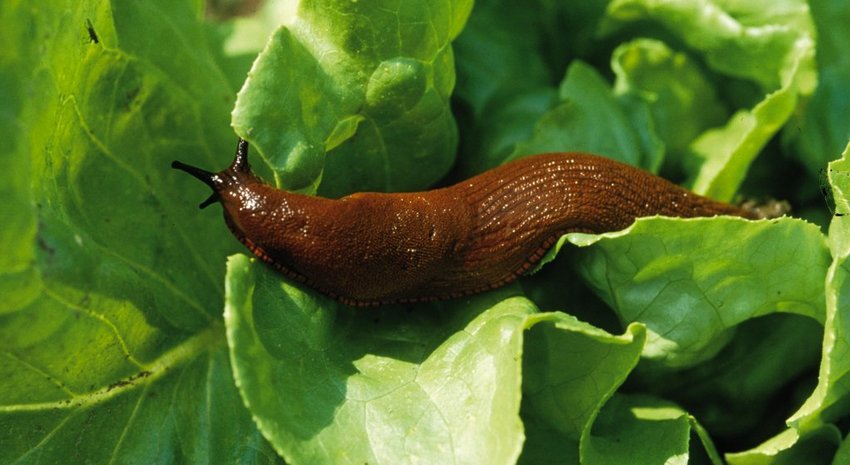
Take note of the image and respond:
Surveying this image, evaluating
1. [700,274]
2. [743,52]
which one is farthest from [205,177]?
[743,52]

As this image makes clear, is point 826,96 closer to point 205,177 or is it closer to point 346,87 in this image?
point 346,87

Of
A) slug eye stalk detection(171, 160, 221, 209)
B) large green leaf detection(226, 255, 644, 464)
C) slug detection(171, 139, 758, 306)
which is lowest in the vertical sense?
large green leaf detection(226, 255, 644, 464)

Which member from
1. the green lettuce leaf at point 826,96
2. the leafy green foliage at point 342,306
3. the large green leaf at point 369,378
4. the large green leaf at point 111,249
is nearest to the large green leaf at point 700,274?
the leafy green foliage at point 342,306

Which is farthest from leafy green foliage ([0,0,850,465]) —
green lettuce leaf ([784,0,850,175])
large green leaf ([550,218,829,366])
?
green lettuce leaf ([784,0,850,175])

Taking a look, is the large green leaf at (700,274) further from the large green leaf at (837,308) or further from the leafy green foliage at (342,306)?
the large green leaf at (837,308)

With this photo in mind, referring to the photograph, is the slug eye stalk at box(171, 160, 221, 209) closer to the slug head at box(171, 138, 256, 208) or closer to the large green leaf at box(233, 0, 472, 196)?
the slug head at box(171, 138, 256, 208)

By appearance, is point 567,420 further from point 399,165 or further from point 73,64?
point 73,64
